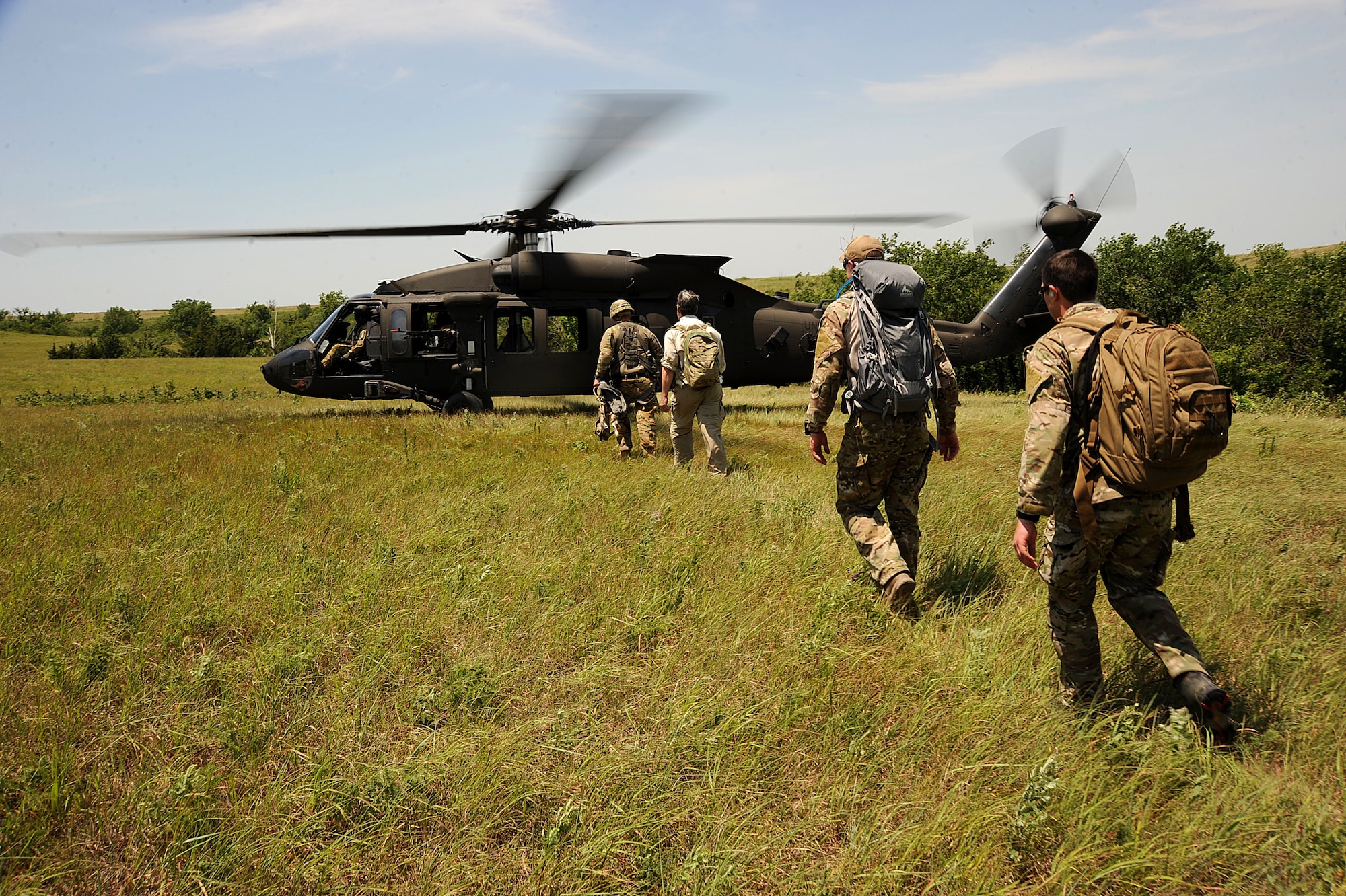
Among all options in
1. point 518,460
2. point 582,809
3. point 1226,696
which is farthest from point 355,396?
point 1226,696

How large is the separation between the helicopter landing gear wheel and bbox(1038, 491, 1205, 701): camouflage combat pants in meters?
10.6

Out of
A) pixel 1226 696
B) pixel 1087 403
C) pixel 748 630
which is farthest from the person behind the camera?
pixel 748 630

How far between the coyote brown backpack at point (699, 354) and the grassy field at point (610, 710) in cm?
203

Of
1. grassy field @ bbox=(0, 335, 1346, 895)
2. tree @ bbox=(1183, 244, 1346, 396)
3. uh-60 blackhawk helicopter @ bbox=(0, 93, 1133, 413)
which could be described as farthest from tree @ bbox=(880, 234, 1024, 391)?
grassy field @ bbox=(0, 335, 1346, 895)

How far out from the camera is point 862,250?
4.59 metres

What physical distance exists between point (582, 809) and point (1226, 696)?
7.79 feet

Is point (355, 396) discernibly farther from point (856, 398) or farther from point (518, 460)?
point (856, 398)

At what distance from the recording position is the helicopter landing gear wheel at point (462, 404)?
12648 millimetres

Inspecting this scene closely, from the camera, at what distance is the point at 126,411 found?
15.6 meters

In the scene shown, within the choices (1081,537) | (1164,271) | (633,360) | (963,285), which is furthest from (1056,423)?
(1164,271)

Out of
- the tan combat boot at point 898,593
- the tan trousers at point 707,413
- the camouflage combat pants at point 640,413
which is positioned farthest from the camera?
the camouflage combat pants at point 640,413

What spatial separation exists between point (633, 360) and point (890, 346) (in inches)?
201

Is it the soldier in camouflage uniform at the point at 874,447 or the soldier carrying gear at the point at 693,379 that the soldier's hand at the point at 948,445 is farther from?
the soldier carrying gear at the point at 693,379

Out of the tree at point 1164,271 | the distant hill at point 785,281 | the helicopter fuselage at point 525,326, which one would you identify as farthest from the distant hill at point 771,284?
the helicopter fuselage at point 525,326
